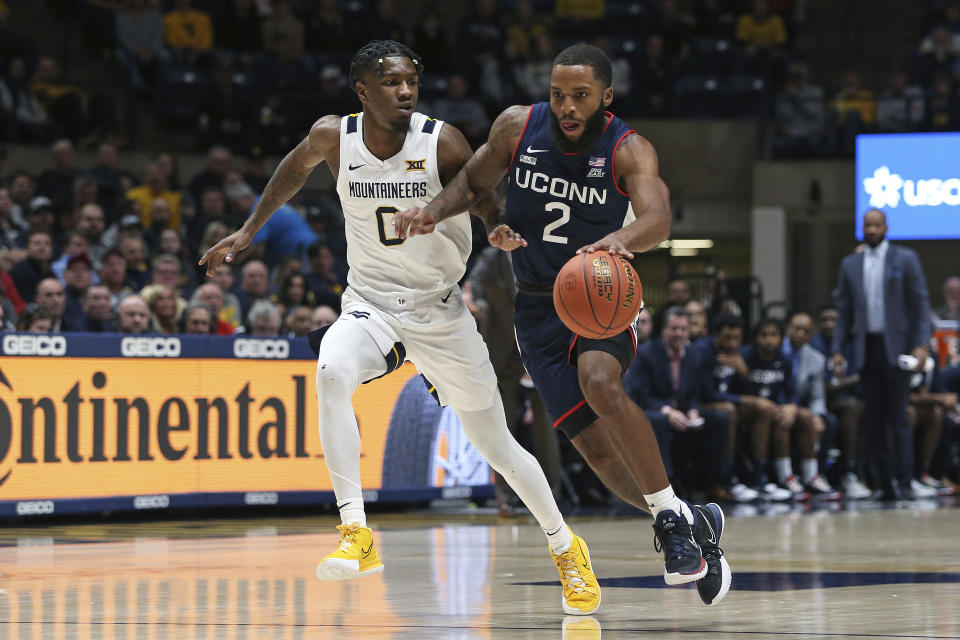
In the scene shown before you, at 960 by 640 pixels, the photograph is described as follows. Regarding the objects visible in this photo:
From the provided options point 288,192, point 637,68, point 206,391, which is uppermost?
point 637,68

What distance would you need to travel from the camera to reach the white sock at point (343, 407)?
525 centimetres

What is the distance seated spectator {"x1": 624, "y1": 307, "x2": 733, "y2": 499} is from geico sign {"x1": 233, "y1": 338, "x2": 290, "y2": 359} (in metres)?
2.91

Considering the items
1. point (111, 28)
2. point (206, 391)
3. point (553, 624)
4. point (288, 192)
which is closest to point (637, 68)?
point (111, 28)

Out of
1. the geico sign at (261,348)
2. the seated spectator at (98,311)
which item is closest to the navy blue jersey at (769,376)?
the geico sign at (261,348)

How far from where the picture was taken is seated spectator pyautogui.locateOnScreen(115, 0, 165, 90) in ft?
59.2

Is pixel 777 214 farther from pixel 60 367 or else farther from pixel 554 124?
pixel 554 124

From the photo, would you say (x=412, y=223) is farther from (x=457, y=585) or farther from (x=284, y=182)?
(x=457, y=585)

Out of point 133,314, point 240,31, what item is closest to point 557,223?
point 133,314

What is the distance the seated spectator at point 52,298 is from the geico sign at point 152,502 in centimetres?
139

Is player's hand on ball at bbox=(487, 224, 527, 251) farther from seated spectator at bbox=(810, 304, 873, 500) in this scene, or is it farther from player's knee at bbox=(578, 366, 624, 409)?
seated spectator at bbox=(810, 304, 873, 500)

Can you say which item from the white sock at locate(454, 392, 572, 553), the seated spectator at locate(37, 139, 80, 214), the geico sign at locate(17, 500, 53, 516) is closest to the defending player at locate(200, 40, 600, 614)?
the white sock at locate(454, 392, 572, 553)

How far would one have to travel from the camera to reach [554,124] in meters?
5.40

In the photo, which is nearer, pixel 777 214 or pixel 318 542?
pixel 318 542

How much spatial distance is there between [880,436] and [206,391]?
5471 mm
